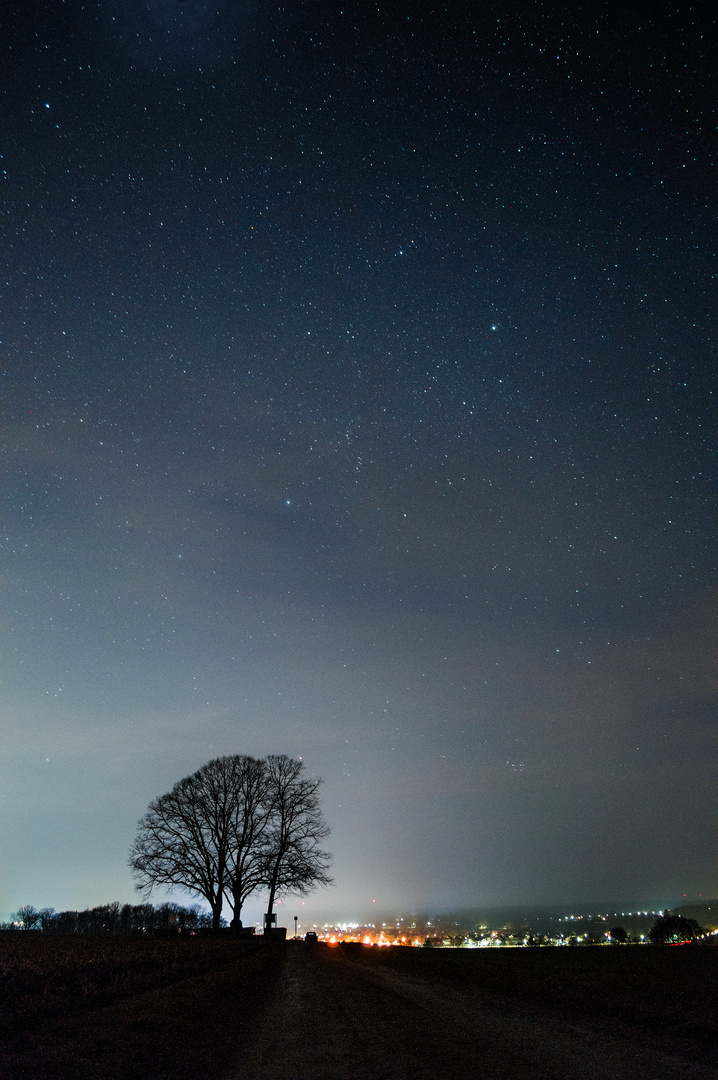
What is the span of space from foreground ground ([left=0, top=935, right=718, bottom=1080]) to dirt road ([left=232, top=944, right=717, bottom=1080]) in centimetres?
3

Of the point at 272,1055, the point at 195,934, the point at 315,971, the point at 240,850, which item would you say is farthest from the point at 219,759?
the point at 272,1055

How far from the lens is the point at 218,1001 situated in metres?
13.2

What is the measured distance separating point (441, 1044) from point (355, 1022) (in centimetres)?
256

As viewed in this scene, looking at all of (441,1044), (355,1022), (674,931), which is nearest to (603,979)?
(355,1022)

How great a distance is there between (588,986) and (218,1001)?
26.0 ft

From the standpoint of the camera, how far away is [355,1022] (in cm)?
1111

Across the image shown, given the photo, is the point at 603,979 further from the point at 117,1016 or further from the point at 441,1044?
the point at 117,1016

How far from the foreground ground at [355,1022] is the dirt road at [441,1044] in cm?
3

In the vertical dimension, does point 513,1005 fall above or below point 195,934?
above

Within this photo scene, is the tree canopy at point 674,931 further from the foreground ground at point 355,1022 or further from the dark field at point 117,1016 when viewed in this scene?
the dark field at point 117,1016

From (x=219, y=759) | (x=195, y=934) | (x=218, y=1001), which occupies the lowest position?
(x=195, y=934)

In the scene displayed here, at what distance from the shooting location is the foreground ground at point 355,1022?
7887 millimetres

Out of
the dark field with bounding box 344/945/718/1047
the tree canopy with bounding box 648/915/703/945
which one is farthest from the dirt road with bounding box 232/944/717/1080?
the tree canopy with bounding box 648/915/703/945

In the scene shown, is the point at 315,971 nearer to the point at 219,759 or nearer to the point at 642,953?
the point at 642,953
